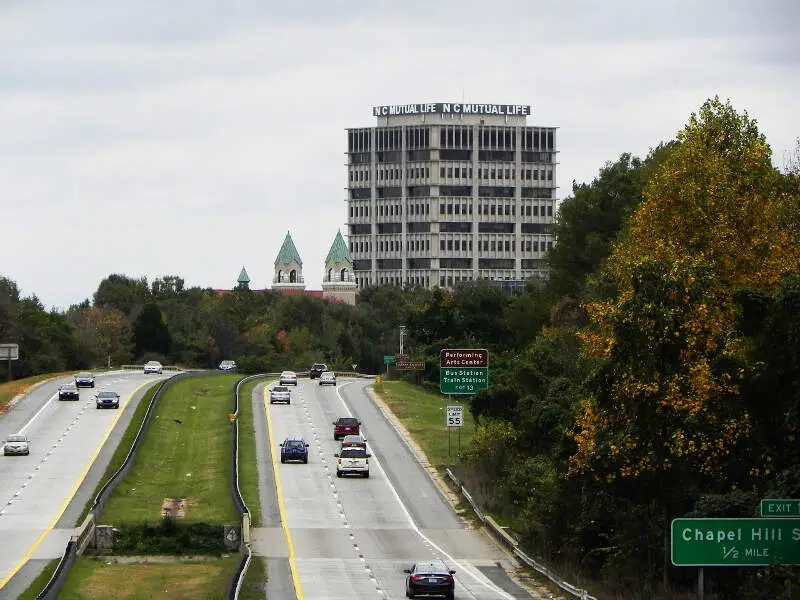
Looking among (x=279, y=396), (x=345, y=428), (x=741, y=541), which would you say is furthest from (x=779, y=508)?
(x=279, y=396)

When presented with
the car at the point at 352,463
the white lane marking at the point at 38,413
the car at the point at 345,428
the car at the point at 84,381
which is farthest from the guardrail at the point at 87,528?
the car at the point at 84,381

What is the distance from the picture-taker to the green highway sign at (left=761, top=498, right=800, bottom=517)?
106 ft

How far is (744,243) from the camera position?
2023 inches

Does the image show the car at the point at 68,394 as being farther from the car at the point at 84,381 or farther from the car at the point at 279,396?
the car at the point at 279,396

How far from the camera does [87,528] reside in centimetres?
5969

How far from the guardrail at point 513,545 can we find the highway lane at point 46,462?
15.9m

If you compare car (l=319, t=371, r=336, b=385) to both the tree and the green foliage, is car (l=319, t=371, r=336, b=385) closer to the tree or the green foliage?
the tree

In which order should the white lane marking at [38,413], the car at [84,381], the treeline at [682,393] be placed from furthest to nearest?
the car at [84,381] → the white lane marking at [38,413] → the treeline at [682,393]

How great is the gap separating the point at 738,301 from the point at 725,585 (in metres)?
7.33

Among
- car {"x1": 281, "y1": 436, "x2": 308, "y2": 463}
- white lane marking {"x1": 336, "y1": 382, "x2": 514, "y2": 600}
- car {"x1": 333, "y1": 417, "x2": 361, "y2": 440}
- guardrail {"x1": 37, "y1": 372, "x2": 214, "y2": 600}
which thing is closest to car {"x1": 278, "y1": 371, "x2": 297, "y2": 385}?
guardrail {"x1": 37, "y1": 372, "x2": 214, "y2": 600}

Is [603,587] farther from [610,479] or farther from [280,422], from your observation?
[280,422]

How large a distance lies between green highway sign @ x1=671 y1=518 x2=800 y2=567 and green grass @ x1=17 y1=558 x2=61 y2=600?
21668 mm

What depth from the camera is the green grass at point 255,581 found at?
Result: 47834 millimetres

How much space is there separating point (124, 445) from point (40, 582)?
41.1 metres
